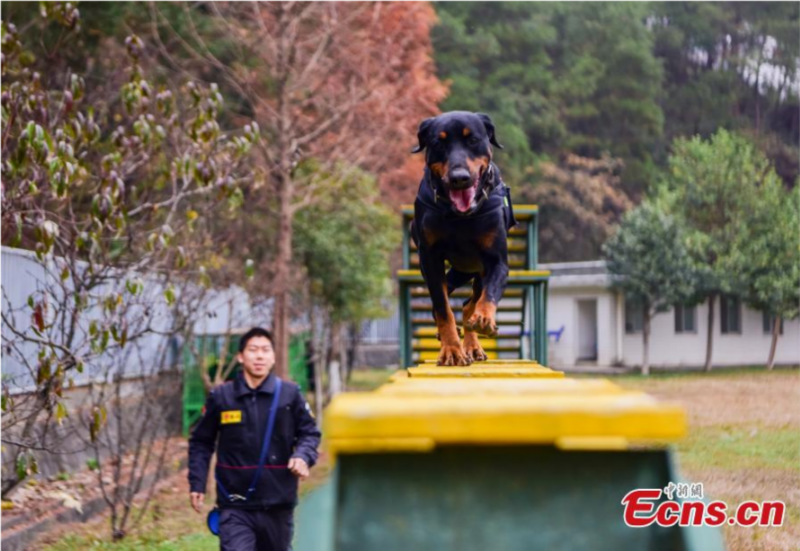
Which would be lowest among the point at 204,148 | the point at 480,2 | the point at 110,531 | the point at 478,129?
the point at 110,531

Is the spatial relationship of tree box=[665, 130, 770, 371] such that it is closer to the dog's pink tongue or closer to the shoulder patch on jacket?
the shoulder patch on jacket

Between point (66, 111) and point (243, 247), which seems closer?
point (66, 111)

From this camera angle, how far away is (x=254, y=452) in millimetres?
4273

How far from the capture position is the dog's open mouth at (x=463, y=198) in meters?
3.27

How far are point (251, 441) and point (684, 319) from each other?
19.7m

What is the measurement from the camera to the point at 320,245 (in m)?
13.4

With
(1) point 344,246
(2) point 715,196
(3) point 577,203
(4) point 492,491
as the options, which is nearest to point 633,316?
(2) point 715,196

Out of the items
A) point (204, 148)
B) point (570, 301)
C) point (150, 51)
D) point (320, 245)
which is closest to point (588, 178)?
point (570, 301)

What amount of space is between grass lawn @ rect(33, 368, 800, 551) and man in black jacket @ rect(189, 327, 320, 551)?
1.68 meters

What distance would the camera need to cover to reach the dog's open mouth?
10.7ft

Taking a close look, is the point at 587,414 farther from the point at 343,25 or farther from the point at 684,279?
the point at 684,279

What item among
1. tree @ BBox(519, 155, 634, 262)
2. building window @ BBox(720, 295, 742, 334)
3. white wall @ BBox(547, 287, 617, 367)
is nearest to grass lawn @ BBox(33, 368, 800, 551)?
building window @ BBox(720, 295, 742, 334)

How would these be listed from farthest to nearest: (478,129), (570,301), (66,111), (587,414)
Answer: (570,301), (66,111), (478,129), (587,414)

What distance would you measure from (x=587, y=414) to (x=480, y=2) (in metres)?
26.1
